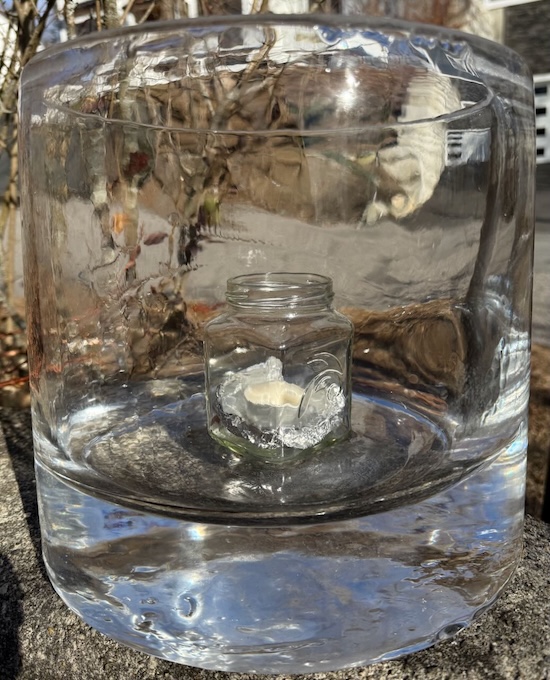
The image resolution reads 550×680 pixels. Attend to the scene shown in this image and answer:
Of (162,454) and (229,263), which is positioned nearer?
(162,454)

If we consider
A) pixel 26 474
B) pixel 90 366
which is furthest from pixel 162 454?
pixel 26 474

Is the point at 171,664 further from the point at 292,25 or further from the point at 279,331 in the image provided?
the point at 292,25

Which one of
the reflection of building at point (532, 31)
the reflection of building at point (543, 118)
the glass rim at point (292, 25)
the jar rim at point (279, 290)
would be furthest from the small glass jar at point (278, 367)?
the reflection of building at point (532, 31)

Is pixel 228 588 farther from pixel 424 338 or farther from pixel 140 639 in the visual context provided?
pixel 424 338

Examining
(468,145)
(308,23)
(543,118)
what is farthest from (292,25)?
(543,118)

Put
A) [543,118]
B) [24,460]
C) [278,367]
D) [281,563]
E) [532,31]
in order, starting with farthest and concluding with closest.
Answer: [532,31], [543,118], [24,460], [278,367], [281,563]

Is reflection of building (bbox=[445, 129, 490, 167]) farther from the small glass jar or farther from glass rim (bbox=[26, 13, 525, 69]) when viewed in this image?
the small glass jar
